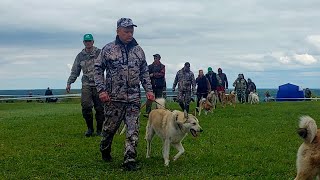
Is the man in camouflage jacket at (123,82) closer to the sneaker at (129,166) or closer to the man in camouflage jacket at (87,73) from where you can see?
the sneaker at (129,166)

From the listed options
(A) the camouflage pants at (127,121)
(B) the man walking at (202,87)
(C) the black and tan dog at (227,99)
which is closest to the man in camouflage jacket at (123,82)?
(A) the camouflage pants at (127,121)

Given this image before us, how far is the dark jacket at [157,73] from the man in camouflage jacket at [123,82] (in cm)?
902

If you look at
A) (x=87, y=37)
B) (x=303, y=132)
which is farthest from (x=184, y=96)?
(x=303, y=132)

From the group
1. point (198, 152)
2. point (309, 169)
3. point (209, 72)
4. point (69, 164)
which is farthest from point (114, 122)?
point (209, 72)

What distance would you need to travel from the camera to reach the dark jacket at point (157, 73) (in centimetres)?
1714

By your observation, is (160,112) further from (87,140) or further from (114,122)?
(87,140)

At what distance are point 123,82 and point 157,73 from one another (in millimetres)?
9279

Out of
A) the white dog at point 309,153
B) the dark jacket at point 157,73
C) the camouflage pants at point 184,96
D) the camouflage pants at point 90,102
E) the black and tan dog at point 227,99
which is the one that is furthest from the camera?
the black and tan dog at point 227,99

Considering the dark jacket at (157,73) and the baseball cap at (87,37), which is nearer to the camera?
the baseball cap at (87,37)

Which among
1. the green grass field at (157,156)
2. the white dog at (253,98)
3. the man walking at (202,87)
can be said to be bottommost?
→ the green grass field at (157,156)

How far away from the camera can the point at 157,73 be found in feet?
56.2

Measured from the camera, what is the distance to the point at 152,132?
9.30 m

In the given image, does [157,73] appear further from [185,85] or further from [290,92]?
[290,92]

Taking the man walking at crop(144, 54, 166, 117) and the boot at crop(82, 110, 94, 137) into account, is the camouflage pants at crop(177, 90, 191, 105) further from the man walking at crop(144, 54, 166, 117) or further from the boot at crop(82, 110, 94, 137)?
the boot at crop(82, 110, 94, 137)
